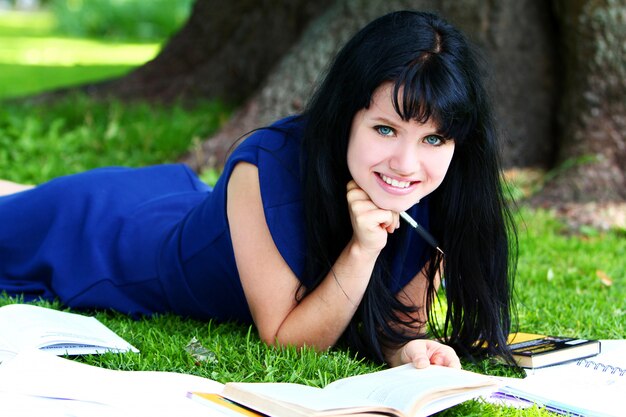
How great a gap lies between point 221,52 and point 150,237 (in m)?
3.72

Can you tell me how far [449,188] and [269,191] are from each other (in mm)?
543

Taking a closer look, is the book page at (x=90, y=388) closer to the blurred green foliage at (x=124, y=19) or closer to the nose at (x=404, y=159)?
the nose at (x=404, y=159)

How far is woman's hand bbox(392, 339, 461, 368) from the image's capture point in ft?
8.55

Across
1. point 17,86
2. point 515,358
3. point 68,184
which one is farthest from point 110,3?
point 515,358

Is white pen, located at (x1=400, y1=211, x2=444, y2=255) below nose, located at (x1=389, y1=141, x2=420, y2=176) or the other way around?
below

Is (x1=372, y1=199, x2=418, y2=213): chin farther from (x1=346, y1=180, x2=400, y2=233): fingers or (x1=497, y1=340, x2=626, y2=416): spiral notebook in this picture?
(x1=497, y1=340, x2=626, y2=416): spiral notebook

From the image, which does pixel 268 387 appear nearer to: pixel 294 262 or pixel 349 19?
pixel 294 262

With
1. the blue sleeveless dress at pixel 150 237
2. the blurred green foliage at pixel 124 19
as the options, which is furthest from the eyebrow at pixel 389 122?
the blurred green foliage at pixel 124 19

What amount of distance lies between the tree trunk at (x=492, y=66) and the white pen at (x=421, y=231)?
283 centimetres

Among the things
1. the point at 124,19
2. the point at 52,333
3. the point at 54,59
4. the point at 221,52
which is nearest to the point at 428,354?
the point at 52,333

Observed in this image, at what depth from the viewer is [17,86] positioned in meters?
10.5

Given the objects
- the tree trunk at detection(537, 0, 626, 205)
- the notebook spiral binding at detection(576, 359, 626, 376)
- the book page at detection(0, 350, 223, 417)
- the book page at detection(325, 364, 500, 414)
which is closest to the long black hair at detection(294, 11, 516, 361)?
the notebook spiral binding at detection(576, 359, 626, 376)

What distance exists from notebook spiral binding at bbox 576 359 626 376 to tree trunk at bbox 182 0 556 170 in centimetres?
298

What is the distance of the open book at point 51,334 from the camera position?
2670mm
